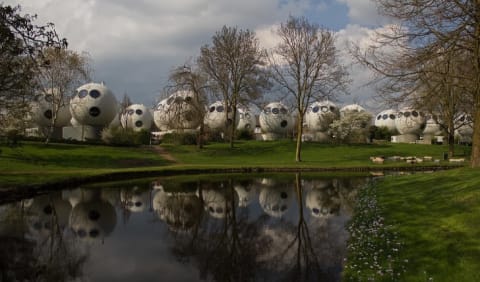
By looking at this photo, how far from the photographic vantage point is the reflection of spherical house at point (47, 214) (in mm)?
11862

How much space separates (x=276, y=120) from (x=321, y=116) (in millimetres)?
6726

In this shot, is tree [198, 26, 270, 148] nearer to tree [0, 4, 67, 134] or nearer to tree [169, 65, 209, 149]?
tree [169, 65, 209, 149]

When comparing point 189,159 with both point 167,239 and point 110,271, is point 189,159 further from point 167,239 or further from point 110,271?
point 110,271

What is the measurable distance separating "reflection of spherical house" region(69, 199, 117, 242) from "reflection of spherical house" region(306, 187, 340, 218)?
6427 mm

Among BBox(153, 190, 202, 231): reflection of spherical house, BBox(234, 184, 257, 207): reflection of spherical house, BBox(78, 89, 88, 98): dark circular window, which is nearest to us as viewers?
BBox(153, 190, 202, 231): reflection of spherical house

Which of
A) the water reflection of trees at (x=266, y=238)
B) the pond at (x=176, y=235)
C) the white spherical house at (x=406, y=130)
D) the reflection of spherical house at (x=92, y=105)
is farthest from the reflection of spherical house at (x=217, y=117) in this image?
the water reflection of trees at (x=266, y=238)

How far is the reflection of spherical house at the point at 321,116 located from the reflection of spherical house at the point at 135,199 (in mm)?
44306

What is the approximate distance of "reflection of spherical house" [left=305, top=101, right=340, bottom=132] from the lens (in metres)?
61.1

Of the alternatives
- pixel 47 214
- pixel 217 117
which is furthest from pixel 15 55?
pixel 217 117

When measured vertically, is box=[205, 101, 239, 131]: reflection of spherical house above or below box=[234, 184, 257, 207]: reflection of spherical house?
above

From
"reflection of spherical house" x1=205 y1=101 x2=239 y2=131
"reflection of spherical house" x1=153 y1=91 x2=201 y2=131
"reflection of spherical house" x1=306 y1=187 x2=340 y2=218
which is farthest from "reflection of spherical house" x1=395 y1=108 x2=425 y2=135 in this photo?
"reflection of spherical house" x1=306 y1=187 x2=340 y2=218

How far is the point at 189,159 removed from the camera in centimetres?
3750

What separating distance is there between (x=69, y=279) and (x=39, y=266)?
108cm

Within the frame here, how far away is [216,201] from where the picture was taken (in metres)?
16.6
